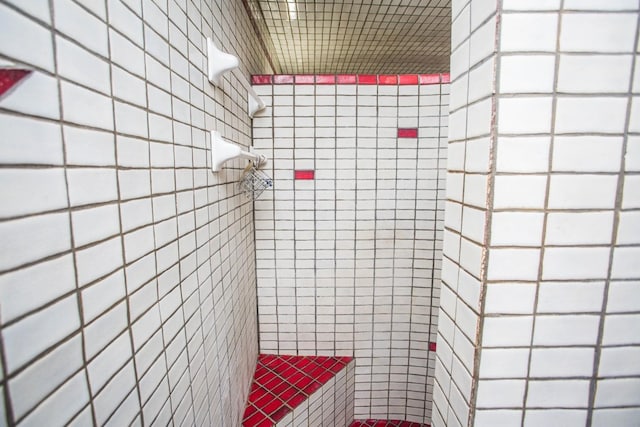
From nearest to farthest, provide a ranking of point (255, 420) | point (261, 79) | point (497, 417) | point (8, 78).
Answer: point (8, 78) < point (497, 417) < point (255, 420) < point (261, 79)

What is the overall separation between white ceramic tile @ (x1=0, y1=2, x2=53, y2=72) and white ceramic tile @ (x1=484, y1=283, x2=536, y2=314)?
923mm

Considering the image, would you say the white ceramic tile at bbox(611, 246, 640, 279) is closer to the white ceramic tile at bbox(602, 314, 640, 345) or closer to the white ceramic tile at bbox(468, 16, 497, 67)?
the white ceramic tile at bbox(602, 314, 640, 345)

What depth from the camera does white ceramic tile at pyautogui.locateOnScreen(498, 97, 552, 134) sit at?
520 mm

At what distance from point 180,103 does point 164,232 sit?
47 cm

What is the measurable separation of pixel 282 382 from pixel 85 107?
222 centimetres

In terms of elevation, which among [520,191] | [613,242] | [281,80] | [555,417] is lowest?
[555,417]

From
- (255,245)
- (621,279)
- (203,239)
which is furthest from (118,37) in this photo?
(255,245)

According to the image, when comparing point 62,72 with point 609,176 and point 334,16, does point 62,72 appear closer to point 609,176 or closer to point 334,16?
point 609,176

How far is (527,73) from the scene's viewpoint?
515 millimetres

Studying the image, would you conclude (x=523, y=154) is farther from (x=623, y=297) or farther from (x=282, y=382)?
(x=282, y=382)

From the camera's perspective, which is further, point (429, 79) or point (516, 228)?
point (429, 79)

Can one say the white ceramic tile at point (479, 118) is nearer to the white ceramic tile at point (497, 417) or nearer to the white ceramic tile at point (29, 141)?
the white ceramic tile at point (497, 417)

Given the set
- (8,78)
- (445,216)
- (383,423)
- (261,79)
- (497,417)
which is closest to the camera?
(8,78)

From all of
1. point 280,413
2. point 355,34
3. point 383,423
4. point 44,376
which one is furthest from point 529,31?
point 383,423
